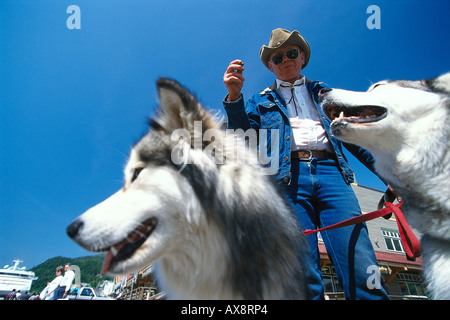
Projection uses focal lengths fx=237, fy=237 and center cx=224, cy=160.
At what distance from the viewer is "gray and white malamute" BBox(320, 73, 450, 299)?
152 centimetres

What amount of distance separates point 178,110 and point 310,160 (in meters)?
1.32

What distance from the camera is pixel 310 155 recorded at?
7.50 ft

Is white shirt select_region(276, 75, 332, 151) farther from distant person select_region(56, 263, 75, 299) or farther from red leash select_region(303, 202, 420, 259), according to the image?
distant person select_region(56, 263, 75, 299)

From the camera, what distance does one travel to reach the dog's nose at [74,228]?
136cm

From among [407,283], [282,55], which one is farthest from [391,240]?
[282,55]

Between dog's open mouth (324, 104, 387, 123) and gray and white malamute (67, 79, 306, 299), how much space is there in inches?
36.5

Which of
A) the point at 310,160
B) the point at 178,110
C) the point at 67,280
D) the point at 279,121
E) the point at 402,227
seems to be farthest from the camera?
the point at 67,280

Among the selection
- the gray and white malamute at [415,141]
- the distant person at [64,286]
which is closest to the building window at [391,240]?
the distant person at [64,286]

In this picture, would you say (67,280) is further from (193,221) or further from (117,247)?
(193,221)

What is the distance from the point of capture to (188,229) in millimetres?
1450

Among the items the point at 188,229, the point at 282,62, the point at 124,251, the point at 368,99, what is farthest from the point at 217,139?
the point at 282,62

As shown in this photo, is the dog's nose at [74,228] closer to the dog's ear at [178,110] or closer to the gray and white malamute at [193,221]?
the gray and white malamute at [193,221]

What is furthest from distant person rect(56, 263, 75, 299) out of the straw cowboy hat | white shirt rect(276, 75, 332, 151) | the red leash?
the straw cowboy hat
